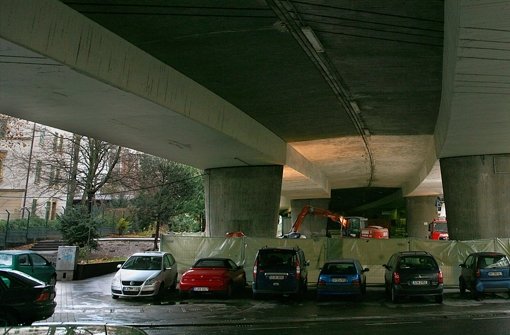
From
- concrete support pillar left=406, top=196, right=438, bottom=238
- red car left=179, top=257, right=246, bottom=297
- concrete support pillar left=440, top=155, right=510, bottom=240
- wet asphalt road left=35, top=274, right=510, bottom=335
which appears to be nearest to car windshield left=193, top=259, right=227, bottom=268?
red car left=179, top=257, right=246, bottom=297

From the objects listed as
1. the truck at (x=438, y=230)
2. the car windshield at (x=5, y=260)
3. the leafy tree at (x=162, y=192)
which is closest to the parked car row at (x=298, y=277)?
the car windshield at (x=5, y=260)

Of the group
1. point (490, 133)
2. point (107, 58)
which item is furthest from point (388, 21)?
point (490, 133)

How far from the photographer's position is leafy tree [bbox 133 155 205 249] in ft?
118

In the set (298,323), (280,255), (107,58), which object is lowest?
(298,323)

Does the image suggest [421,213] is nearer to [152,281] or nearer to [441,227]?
[441,227]

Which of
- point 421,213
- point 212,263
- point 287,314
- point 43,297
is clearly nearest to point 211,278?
point 212,263

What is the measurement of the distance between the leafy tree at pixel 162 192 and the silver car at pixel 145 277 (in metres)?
18.3

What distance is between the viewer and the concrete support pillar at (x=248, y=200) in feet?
82.6

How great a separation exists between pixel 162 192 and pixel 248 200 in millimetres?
12939

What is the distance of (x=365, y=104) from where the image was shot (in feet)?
60.8

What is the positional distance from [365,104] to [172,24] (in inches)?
381

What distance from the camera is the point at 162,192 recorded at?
120ft

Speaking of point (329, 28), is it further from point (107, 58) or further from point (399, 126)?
point (399, 126)

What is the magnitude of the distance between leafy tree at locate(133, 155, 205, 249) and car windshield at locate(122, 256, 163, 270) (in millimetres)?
18363
